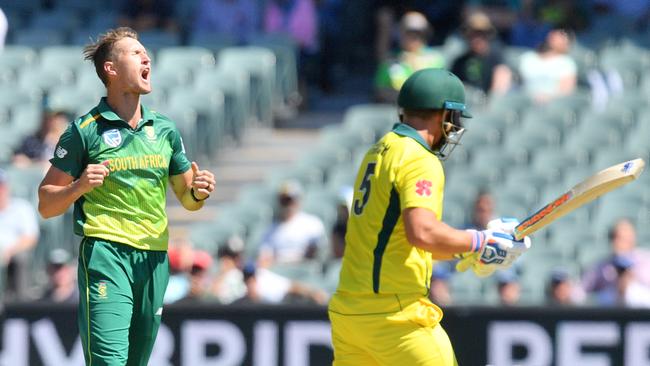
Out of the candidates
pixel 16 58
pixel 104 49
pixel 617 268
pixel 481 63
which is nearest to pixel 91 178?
pixel 104 49

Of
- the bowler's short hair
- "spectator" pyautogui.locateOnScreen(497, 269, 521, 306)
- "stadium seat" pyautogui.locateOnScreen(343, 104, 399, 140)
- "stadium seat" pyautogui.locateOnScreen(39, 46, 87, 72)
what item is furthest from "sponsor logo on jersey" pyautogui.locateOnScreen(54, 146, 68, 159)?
"stadium seat" pyautogui.locateOnScreen(39, 46, 87, 72)

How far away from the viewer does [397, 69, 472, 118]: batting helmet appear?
5.66 m

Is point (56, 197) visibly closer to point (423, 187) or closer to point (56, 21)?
point (423, 187)

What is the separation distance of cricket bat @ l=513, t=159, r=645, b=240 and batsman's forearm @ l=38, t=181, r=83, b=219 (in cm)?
173

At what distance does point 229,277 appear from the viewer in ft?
34.0

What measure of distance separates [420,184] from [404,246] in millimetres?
302

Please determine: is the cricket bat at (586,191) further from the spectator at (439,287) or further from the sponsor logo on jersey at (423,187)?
the spectator at (439,287)

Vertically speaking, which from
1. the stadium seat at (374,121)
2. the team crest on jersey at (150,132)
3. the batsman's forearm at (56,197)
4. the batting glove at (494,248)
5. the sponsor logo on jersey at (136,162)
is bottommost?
the batting glove at (494,248)

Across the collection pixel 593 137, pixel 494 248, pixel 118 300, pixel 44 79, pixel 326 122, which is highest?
pixel 44 79

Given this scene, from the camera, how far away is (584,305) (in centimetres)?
870

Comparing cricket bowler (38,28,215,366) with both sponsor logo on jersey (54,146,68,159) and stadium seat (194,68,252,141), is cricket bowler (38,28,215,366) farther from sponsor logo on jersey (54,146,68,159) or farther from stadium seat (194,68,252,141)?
stadium seat (194,68,252,141)

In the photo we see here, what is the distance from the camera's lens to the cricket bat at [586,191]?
5582 mm

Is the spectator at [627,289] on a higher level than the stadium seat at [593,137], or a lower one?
lower

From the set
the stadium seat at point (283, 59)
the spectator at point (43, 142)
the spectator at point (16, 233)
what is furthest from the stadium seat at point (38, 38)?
the spectator at point (16, 233)
